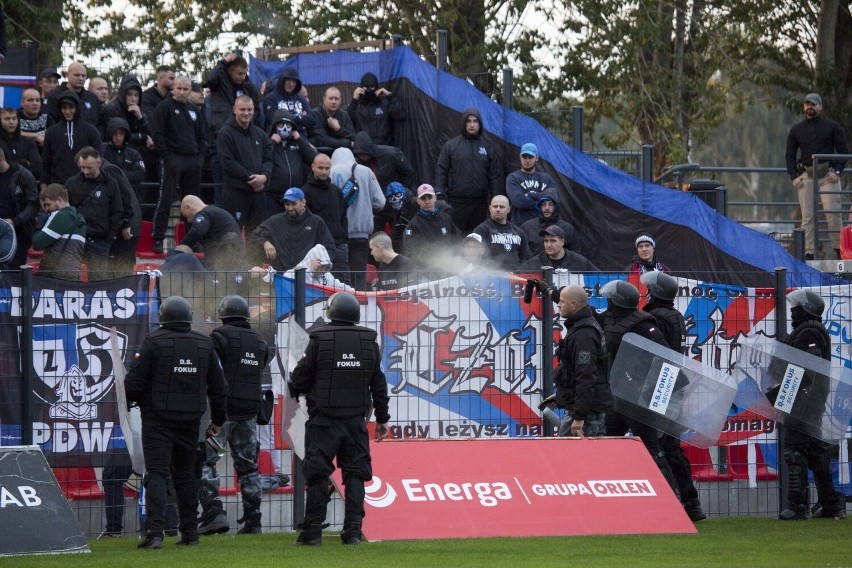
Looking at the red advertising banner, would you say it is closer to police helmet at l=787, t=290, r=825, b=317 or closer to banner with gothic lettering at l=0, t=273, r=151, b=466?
banner with gothic lettering at l=0, t=273, r=151, b=466

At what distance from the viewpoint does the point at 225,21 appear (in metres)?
28.5

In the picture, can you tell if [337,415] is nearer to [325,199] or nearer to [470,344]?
[470,344]

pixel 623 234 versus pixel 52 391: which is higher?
pixel 623 234

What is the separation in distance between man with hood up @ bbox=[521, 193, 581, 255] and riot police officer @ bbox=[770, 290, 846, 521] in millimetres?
4044

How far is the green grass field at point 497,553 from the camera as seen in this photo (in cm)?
946

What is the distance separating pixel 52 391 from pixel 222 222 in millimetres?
3831

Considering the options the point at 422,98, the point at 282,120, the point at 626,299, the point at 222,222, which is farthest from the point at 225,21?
the point at 626,299

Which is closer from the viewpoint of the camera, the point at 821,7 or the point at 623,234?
the point at 623,234

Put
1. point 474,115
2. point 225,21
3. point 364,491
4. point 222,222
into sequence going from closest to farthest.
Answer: point 364,491 < point 222,222 < point 474,115 < point 225,21

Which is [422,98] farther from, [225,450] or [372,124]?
[225,450]

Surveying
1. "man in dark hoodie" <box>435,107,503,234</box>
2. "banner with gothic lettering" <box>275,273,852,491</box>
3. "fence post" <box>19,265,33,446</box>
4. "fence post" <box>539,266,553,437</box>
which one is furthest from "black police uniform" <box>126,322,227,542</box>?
"man in dark hoodie" <box>435,107,503,234</box>

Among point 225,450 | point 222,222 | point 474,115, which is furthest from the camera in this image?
point 474,115

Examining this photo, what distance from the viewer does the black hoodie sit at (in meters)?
17.8

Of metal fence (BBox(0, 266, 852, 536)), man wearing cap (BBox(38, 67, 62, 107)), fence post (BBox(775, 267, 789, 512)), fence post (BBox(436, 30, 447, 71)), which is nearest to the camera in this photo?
metal fence (BBox(0, 266, 852, 536))
